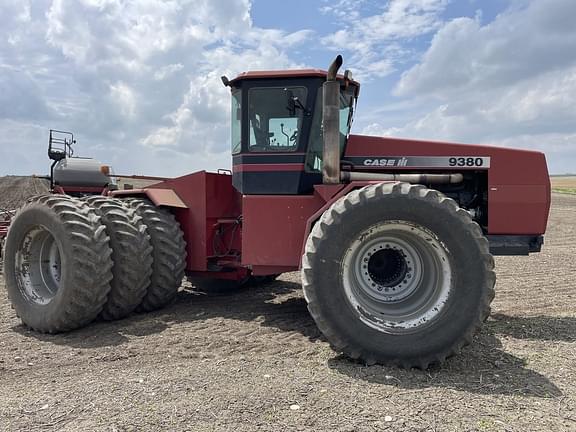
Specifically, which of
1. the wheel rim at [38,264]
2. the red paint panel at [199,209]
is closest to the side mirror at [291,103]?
the red paint panel at [199,209]

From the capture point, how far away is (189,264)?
6.39 metres

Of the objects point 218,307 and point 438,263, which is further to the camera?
point 218,307

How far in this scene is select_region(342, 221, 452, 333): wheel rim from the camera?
13.9 feet

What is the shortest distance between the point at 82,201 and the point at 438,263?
414cm

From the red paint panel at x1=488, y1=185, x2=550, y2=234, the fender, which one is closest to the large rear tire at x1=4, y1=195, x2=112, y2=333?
the fender

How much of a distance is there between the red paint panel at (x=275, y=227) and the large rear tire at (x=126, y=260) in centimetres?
119

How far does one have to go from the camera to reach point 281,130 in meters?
5.60

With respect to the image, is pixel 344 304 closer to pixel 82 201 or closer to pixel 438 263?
pixel 438 263

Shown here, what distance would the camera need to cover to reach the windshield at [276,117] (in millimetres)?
5496

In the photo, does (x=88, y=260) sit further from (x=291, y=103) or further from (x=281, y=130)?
(x=291, y=103)

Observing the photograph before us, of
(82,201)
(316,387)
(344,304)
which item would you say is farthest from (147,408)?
(82,201)

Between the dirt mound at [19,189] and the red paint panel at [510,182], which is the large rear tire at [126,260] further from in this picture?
the dirt mound at [19,189]

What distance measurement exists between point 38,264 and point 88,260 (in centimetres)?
126

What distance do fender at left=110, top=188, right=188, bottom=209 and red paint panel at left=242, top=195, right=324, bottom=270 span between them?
1.22m
